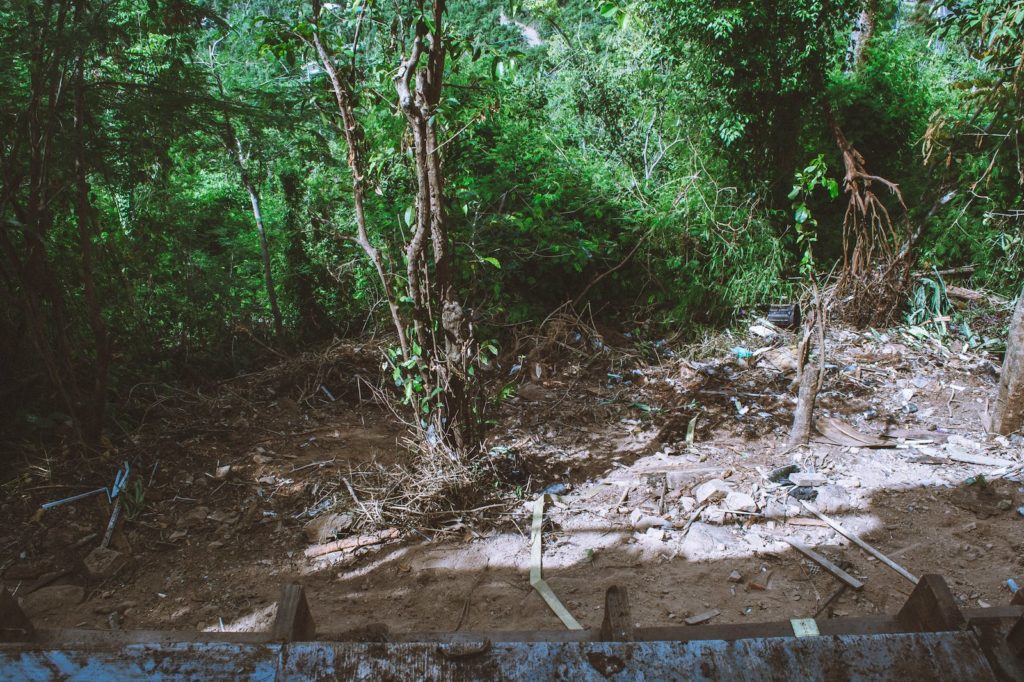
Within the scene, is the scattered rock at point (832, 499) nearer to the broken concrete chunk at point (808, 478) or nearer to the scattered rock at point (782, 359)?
the broken concrete chunk at point (808, 478)

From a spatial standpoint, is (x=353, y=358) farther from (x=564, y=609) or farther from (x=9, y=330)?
(x=564, y=609)

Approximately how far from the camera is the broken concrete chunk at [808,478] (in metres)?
3.70

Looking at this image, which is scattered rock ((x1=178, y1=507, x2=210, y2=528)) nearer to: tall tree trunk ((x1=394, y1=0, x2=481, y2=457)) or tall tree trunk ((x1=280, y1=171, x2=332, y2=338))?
tall tree trunk ((x1=394, y1=0, x2=481, y2=457))

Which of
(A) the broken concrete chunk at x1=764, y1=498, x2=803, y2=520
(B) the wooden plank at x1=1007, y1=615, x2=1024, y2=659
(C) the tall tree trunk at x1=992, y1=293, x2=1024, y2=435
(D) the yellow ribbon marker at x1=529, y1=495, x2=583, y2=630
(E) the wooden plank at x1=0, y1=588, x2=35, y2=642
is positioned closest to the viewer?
(B) the wooden plank at x1=1007, y1=615, x2=1024, y2=659

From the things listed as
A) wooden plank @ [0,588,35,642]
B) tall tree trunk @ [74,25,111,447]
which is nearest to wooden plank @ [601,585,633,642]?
wooden plank @ [0,588,35,642]

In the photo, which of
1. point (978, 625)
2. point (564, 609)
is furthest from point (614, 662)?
point (564, 609)

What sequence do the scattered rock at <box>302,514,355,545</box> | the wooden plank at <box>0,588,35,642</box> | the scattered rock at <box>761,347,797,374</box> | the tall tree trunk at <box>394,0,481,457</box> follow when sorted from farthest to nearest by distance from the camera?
the scattered rock at <box>761,347,797,374</box> → the scattered rock at <box>302,514,355,545</box> → the tall tree trunk at <box>394,0,481,457</box> → the wooden plank at <box>0,588,35,642</box>

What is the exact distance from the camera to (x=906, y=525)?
3283 mm

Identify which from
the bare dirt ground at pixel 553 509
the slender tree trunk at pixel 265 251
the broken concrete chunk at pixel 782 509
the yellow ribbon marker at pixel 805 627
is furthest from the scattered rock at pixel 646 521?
the slender tree trunk at pixel 265 251

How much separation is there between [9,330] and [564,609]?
389 cm

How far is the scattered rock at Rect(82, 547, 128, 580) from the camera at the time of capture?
3.10m

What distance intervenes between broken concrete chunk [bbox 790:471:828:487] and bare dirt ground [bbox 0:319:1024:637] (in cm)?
2

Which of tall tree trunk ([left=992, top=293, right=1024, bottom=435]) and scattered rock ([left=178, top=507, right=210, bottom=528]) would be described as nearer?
scattered rock ([left=178, top=507, right=210, bottom=528])

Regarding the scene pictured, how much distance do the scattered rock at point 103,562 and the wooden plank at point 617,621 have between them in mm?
2845
